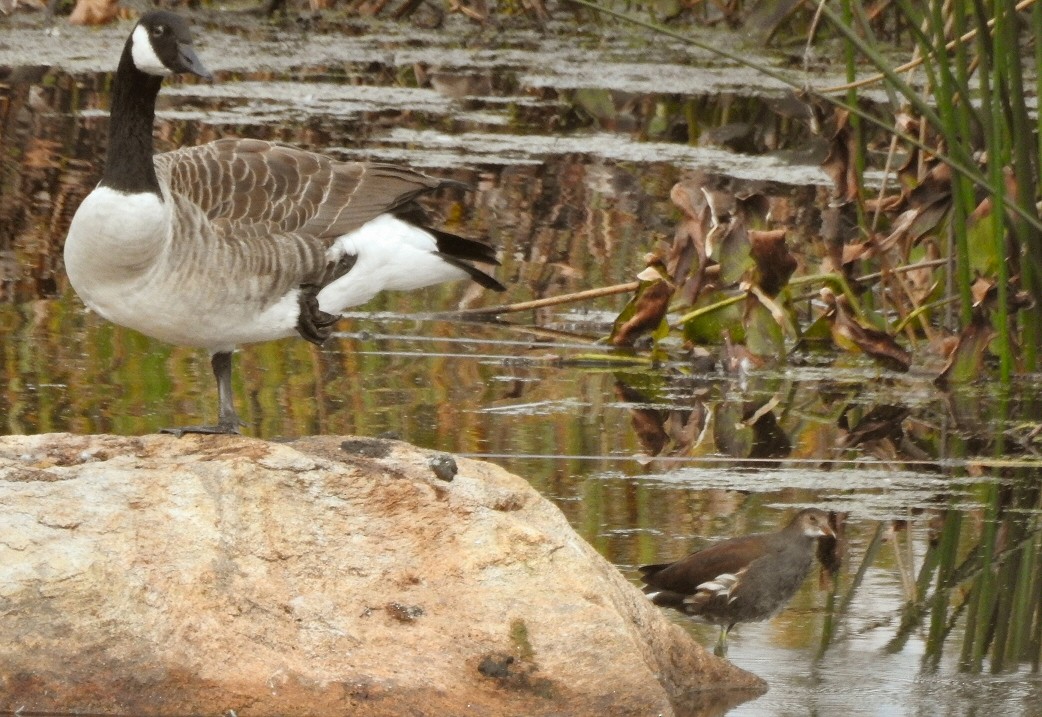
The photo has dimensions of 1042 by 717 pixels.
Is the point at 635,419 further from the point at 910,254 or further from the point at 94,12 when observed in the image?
the point at 94,12

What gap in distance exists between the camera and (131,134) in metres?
5.36

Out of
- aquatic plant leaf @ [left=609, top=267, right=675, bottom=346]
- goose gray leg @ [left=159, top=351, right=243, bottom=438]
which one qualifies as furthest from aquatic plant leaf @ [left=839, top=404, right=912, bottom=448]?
goose gray leg @ [left=159, top=351, right=243, bottom=438]

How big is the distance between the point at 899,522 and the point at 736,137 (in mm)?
7221

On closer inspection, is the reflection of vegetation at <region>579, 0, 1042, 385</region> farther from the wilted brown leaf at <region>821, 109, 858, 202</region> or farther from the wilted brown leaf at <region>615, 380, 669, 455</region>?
the wilted brown leaf at <region>615, 380, 669, 455</region>

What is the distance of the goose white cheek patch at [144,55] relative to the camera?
5.42m

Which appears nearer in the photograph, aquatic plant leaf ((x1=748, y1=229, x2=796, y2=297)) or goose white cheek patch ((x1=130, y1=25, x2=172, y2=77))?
goose white cheek patch ((x1=130, y1=25, x2=172, y2=77))

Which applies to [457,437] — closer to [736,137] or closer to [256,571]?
[256,571]

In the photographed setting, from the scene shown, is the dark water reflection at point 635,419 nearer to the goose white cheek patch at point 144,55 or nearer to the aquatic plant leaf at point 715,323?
the aquatic plant leaf at point 715,323

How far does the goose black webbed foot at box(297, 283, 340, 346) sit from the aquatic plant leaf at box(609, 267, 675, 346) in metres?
1.69

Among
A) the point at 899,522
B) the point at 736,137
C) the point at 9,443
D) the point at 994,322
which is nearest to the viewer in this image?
the point at 9,443

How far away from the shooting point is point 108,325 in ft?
24.7

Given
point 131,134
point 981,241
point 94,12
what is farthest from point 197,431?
point 94,12

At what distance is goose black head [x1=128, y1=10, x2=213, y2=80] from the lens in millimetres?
5383

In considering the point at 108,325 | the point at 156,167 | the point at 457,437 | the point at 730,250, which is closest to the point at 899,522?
the point at 457,437
